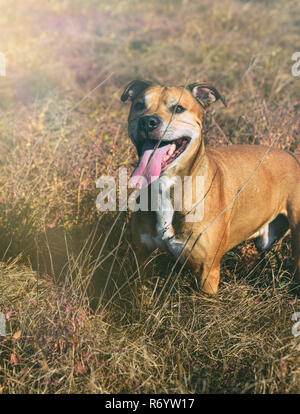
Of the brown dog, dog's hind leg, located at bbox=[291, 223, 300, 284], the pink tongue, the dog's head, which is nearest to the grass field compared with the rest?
dog's hind leg, located at bbox=[291, 223, 300, 284]

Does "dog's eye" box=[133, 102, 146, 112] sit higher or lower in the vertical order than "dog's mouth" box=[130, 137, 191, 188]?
higher

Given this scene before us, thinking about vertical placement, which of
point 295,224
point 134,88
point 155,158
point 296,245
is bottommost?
point 296,245

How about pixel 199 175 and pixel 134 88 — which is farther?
pixel 134 88

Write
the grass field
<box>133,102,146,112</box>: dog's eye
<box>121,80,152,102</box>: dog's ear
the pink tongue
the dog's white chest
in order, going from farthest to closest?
<box>121,80,152,102</box>: dog's ear → <box>133,102,146,112</box>: dog's eye → the dog's white chest → the pink tongue → the grass field

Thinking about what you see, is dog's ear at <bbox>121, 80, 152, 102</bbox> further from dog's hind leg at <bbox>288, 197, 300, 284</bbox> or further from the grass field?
dog's hind leg at <bbox>288, 197, 300, 284</bbox>

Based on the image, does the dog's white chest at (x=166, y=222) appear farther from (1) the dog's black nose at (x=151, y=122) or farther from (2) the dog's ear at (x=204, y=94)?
(2) the dog's ear at (x=204, y=94)

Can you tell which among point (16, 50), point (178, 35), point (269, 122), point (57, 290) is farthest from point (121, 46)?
point (57, 290)

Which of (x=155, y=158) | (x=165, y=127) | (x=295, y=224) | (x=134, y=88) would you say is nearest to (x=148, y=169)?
(x=155, y=158)

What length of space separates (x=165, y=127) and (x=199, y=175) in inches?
16.7

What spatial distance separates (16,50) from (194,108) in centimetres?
802

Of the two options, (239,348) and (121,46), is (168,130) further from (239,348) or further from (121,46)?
(121,46)

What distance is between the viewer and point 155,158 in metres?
2.87

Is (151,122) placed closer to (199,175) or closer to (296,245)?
(199,175)

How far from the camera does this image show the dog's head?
9.29 feet
